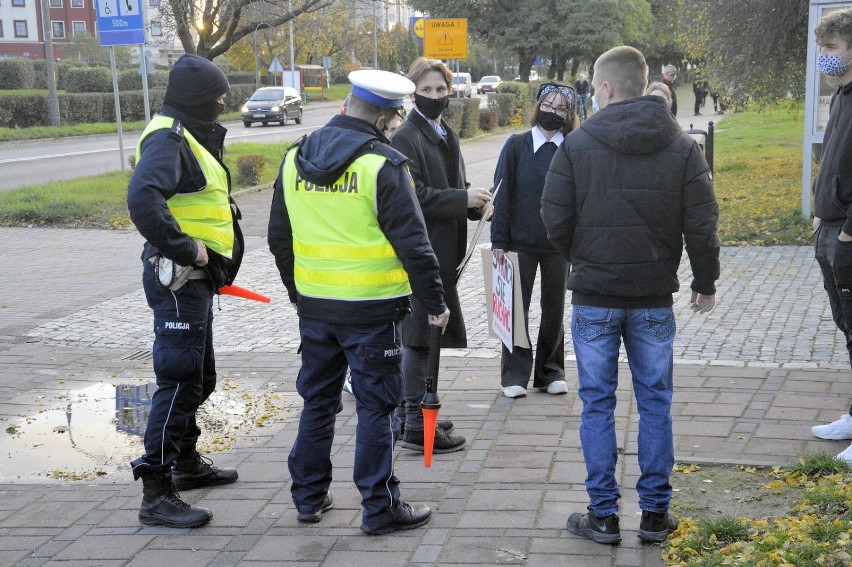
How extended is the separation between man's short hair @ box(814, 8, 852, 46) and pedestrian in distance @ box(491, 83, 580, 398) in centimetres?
147

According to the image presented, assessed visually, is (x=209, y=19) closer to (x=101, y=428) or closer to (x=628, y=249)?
(x=101, y=428)

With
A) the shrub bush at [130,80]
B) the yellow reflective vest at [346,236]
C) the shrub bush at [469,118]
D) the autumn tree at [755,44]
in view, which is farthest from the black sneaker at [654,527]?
the shrub bush at [130,80]

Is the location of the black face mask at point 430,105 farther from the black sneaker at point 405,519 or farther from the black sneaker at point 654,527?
the black sneaker at point 654,527

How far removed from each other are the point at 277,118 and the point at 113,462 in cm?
3681

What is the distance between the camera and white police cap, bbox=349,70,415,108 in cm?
406

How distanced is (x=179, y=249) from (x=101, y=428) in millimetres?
2061

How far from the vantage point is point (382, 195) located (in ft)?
13.2

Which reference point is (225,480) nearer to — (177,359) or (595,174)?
(177,359)

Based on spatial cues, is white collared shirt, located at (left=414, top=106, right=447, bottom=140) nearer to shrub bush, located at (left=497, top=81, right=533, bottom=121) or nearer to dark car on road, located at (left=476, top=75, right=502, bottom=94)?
shrub bush, located at (left=497, top=81, right=533, bottom=121)

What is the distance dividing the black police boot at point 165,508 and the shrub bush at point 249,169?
47.3ft

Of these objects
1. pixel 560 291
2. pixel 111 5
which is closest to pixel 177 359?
pixel 560 291

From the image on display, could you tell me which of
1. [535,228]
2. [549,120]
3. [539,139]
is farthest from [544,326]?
[549,120]

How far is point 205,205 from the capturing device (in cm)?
448

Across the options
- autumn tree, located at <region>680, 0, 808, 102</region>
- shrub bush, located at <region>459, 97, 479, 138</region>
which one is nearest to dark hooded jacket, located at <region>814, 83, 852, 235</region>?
autumn tree, located at <region>680, 0, 808, 102</region>
